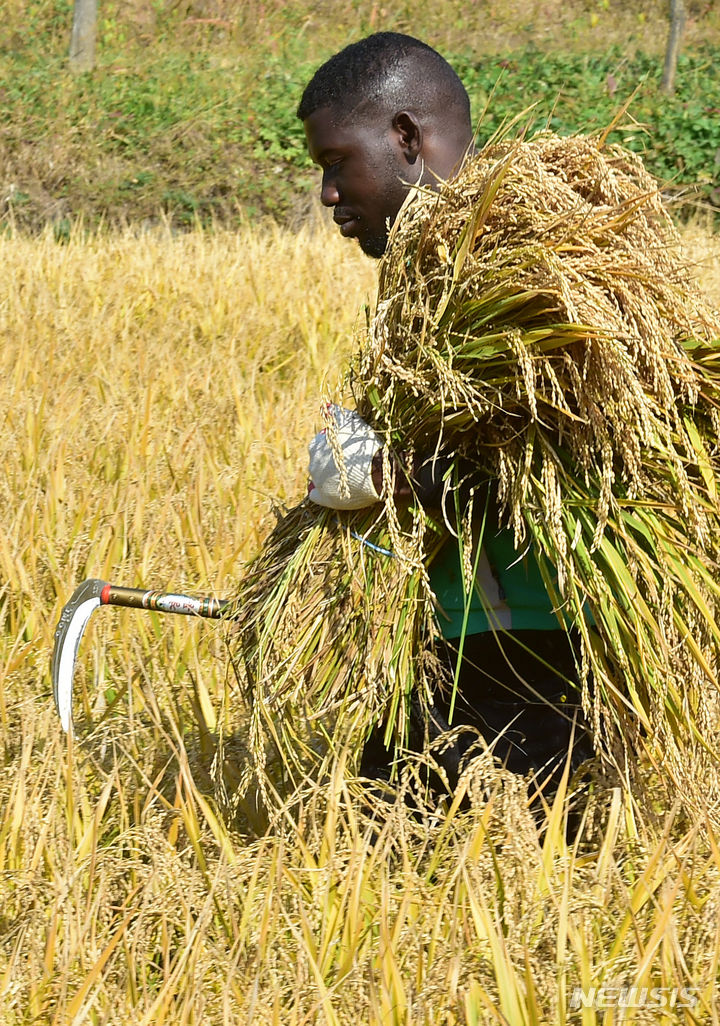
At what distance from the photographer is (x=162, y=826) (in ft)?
6.16

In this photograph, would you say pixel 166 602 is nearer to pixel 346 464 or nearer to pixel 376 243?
pixel 346 464

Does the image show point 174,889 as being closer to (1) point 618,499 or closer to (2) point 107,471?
(1) point 618,499

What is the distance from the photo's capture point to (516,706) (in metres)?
1.80

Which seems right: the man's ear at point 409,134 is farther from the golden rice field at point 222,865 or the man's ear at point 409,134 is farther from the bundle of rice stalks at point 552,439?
the golden rice field at point 222,865

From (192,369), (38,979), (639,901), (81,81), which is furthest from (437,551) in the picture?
→ (81,81)

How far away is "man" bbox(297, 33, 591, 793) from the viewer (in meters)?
1.72

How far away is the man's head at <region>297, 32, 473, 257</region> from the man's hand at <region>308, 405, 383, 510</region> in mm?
325

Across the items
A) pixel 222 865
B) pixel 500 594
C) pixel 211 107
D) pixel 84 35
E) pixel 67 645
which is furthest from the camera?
pixel 84 35

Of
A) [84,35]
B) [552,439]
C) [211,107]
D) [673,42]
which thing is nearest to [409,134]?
[552,439]

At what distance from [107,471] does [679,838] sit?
1734mm

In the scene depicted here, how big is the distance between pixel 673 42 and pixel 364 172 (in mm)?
9092

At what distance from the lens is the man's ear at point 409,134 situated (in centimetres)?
178

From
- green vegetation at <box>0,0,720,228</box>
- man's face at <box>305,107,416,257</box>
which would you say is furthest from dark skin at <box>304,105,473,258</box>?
green vegetation at <box>0,0,720,228</box>

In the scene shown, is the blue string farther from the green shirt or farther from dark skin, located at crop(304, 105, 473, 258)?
dark skin, located at crop(304, 105, 473, 258)
